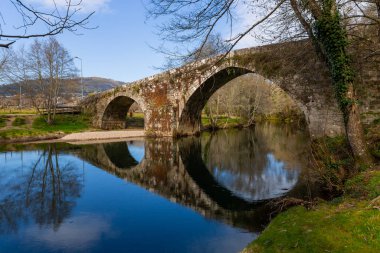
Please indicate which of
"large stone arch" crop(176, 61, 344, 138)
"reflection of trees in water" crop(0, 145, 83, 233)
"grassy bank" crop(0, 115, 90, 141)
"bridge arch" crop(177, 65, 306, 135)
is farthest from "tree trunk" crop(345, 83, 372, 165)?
"grassy bank" crop(0, 115, 90, 141)

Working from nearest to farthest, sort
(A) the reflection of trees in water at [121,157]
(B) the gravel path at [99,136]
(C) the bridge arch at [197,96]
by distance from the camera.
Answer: (A) the reflection of trees in water at [121,157] → (C) the bridge arch at [197,96] → (B) the gravel path at [99,136]

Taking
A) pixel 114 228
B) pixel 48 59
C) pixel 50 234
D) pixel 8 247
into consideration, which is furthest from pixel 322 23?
pixel 48 59

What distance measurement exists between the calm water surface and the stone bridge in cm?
266

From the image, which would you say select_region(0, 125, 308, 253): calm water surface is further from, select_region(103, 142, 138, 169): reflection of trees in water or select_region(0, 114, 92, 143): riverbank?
select_region(0, 114, 92, 143): riverbank

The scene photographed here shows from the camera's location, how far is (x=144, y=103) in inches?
1058

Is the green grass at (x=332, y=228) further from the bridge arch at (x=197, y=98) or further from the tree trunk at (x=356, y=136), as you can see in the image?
the bridge arch at (x=197, y=98)

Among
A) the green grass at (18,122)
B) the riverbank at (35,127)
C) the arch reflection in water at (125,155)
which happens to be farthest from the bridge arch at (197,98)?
the green grass at (18,122)

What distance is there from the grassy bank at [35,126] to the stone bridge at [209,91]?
2.59 metres

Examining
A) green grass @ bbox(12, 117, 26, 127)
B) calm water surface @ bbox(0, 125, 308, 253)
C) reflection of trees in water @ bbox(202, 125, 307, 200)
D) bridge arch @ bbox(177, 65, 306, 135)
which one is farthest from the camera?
green grass @ bbox(12, 117, 26, 127)

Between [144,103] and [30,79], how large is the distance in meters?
11.3

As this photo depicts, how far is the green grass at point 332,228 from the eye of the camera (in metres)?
4.22

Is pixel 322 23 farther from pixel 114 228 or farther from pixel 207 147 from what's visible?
pixel 207 147

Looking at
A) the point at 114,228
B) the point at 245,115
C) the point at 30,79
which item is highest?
the point at 30,79

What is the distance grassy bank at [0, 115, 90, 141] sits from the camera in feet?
79.4
